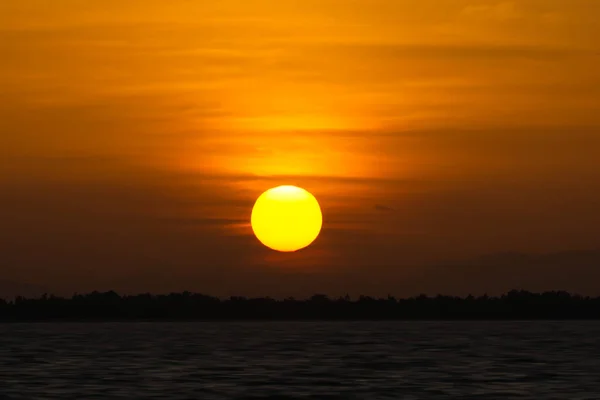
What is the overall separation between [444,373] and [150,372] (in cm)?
1894

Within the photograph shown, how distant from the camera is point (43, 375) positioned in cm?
7956

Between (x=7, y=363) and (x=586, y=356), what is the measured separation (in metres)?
46.2

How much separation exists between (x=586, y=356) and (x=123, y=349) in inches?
1761

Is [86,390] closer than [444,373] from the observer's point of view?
Yes

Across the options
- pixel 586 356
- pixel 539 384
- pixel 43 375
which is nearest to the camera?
pixel 539 384

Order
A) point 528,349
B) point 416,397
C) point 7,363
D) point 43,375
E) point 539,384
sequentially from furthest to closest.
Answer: point 528,349 → point 7,363 → point 43,375 → point 539,384 → point 416,397

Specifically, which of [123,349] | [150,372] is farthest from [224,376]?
[123,349]

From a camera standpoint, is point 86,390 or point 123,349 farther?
point 123,349

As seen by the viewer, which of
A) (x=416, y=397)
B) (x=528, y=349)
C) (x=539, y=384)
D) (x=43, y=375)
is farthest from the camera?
(x=528, y=349)

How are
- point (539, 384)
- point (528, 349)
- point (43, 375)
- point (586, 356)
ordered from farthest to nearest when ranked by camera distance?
point (528, 349) → point (586, 356) → point (43, 375) → point (539, 384)

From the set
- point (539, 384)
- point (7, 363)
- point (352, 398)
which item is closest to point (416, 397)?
point (352, 398)

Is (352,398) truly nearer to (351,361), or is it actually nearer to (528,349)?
(351,361)

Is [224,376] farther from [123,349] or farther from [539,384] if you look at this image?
[123,349]

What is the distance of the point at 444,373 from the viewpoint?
8319 cm
